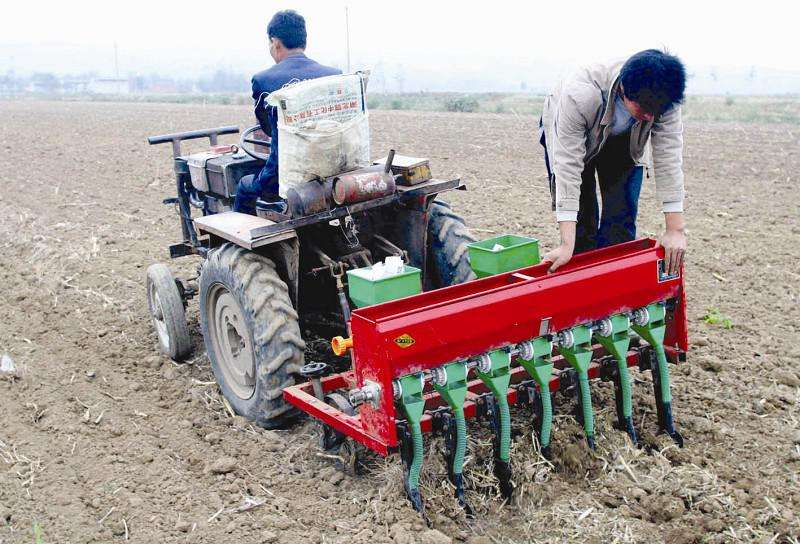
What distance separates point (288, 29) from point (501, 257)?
72.2 inches

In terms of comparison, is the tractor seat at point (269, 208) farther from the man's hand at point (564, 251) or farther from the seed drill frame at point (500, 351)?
the man's hand at point (564, 251)

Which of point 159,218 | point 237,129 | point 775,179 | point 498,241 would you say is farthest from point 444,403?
point 775,179

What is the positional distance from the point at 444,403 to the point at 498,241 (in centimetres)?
104

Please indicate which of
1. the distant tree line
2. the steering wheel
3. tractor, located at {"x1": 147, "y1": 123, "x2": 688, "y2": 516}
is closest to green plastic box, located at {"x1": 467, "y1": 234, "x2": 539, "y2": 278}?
tractor, located at {"x1": 147, "y1": 123, "x2": 688, "y2": 516}

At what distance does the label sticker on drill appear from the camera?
3.25m

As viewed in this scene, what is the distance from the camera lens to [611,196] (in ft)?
15.0

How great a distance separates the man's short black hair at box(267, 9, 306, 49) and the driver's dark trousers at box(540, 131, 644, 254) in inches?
59.4

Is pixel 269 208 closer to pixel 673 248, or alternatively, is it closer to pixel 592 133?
pixel 592 133

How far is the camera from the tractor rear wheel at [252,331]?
4.10m

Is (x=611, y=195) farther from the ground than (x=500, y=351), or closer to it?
farther from the ground

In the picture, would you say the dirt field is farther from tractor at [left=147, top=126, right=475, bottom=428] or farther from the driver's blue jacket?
the driver's blue jacket

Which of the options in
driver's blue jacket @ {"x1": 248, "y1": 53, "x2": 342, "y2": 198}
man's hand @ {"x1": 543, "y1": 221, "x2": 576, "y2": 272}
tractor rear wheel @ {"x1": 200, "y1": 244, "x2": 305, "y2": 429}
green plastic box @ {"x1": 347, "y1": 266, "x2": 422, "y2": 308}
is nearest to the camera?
green plastic box @ {"x1": 347, "y1": 266, "x2": 422, "y2": 308}

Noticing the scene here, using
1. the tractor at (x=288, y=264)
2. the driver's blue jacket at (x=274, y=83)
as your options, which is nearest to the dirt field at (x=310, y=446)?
the tractor at (x=288, y=264)

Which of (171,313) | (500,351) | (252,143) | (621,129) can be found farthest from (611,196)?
(171,313)
